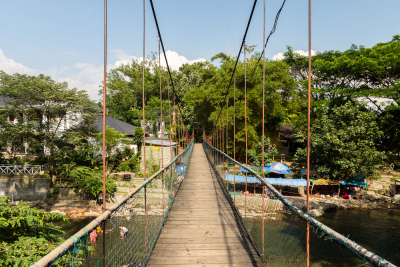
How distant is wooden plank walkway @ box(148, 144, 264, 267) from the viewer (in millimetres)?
2170

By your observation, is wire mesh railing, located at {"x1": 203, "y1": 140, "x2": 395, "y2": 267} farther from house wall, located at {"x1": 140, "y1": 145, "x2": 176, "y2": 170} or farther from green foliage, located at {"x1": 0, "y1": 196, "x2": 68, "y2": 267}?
house wall, located at {"x1": 140, "y1": 145, "x2": 176, "y2": 170}

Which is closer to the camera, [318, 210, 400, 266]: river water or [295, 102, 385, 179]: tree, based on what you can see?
[318, 210, 400, 266]: river water

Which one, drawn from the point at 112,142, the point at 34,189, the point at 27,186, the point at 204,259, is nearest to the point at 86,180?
the point at 112,142

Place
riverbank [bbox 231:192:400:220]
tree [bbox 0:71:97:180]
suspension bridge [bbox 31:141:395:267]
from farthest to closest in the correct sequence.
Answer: riverbank [bbox 231:192:400:220]
tree [bbox 0:71:97:180]
suspension bridge [bbox 31:141:395:267]

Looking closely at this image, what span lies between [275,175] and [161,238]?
47.2 feet

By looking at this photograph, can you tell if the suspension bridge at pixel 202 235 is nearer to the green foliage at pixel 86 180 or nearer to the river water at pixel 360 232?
the river water at pixel 360 232

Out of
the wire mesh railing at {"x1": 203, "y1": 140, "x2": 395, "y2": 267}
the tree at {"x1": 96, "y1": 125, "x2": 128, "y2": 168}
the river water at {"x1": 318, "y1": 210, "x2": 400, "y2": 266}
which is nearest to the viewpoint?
the wire mesh railing at {"x1": 203, "y1": 140, "x2": 395, "y2": 267}

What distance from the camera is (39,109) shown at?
1254 centimetres

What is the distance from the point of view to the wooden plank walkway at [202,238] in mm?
2170

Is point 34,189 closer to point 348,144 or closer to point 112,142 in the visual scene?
point 112,142

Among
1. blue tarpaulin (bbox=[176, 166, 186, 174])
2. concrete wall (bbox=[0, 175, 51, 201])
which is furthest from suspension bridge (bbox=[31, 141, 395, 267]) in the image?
concrete wall (bbox=[0, 175, 51, 201])

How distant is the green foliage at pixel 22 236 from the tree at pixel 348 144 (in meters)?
13.1

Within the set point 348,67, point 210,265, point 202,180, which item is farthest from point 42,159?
point 348,67

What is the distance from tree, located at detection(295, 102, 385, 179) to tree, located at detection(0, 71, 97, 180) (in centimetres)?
1299
